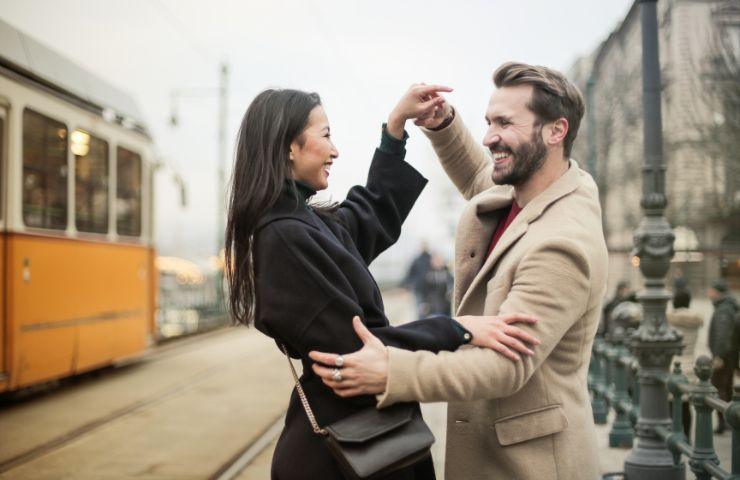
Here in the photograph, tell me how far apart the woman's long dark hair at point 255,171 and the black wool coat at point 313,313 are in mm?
58

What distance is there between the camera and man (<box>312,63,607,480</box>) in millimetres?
2084

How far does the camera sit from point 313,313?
2115mm

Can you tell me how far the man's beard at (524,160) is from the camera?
240 cm

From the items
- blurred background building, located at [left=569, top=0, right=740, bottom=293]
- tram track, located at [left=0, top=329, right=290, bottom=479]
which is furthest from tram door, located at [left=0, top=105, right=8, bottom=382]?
blurred background building, located at [left=569, top=0, right=740, bottom=293]

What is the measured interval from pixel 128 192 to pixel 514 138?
10475mm

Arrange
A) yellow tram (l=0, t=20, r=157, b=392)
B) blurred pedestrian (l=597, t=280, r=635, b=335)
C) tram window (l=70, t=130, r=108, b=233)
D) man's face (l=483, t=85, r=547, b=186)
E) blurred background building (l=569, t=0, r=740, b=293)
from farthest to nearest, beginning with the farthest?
blurred pedestrian (l=597, t=280, r=635, b=335), blurred background building (l=569, t=0, r=740, b=293), tram window (l=70, t=130, r=108, b=233), yellow tram (l=0, t=20, r=157, b=392), man's face (l=483, t=85, r=547, b=186)

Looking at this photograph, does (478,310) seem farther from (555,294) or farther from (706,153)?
(706,153)

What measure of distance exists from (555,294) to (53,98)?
8.68m

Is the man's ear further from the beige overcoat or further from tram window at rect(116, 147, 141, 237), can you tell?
tram window at rect(116, 147, 141, 237)

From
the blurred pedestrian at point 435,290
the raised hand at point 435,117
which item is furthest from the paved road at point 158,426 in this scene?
the blurred pedestrian at point 435,290

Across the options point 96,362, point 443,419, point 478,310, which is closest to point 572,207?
point 478,310

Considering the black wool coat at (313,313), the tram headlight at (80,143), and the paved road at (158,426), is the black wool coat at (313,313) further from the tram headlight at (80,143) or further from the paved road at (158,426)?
the tram headlight at (80,143)

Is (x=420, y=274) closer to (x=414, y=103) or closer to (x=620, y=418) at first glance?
(x=620, y=418)

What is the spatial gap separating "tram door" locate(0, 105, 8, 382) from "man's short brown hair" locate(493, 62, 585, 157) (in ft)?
23.1
